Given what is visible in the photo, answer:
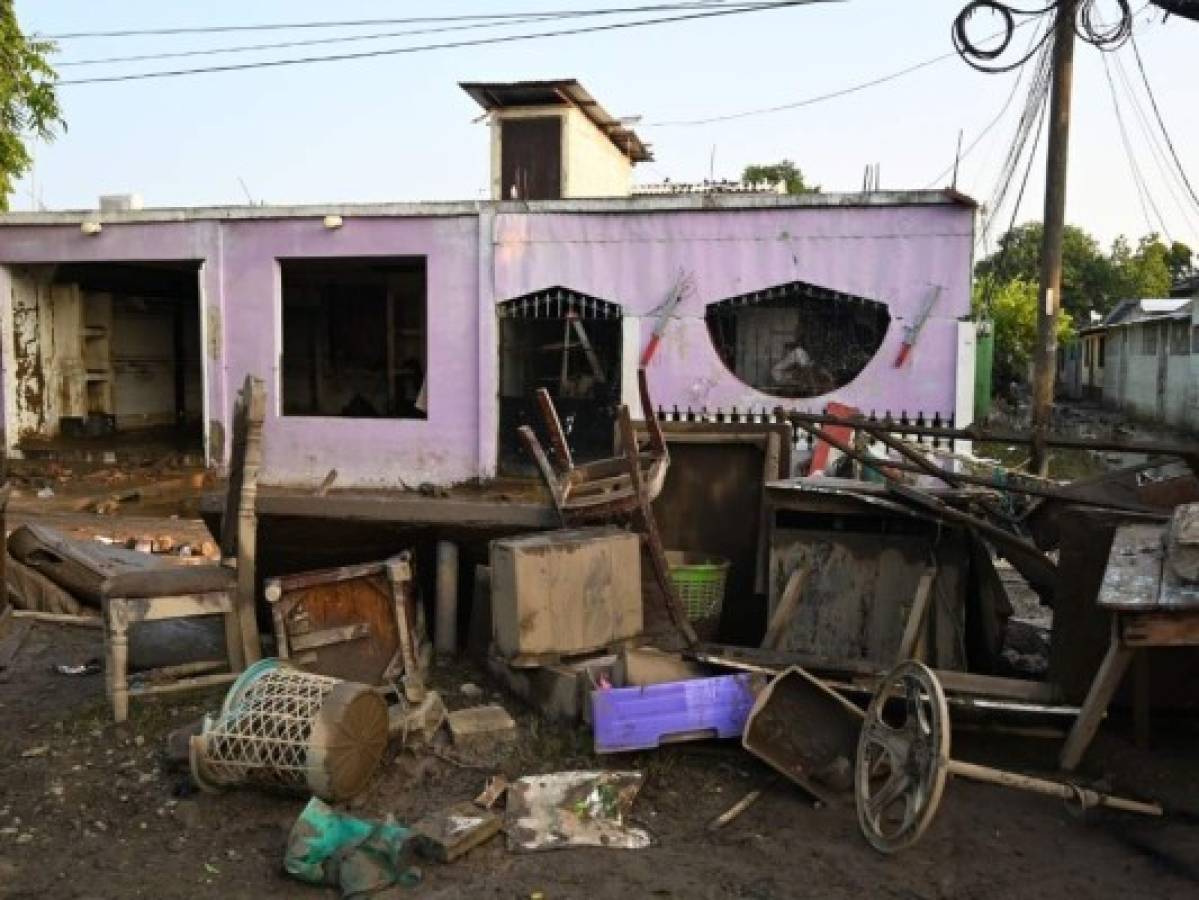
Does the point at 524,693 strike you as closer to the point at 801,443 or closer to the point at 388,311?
the point at 801,443

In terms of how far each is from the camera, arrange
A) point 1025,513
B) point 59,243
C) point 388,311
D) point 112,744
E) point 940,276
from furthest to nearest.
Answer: point 388,311, point 59,243, point 940,276, point 1025,513, point 112,744

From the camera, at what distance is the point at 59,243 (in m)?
14.0

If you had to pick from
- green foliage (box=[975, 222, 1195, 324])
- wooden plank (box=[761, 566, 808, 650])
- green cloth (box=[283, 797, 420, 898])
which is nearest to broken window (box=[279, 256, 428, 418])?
wooden plank (box=[761, 566, 808, 650])

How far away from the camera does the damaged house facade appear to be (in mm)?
11336

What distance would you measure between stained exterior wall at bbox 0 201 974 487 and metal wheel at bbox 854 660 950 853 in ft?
26.4

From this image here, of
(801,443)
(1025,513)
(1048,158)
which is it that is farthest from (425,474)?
(1025,513)

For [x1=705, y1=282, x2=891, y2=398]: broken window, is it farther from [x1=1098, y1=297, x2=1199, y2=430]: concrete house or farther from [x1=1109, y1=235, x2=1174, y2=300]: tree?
[x1=1109, y1=235, x2=1174, y2=300]: tree

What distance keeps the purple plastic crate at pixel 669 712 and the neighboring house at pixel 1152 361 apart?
2044cm

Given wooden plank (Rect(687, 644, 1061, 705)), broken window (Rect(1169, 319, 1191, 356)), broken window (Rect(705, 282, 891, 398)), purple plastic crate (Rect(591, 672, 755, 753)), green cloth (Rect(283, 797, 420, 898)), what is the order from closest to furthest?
green cloth (Rect(283, 797, 420, 898))
purple plastic crate (Rect(591, 672, 755, 753))
wooden plank (Rect(687, 644, 1061, 705))
broken window (Rect(705, 282, 891, 398))
broken window (Rect(1169, 319, 1191, 356))

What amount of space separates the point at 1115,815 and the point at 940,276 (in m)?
8.10

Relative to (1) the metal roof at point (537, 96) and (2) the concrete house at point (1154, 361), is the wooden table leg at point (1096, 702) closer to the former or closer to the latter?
(1) the metal roof at point (537, 96)

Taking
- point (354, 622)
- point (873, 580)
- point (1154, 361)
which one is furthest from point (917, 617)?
point (1154, 361)

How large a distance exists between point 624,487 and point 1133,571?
8.05 feet

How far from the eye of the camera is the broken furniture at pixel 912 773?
10.6 ft
